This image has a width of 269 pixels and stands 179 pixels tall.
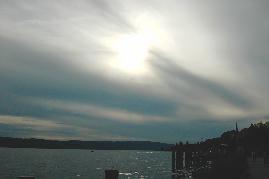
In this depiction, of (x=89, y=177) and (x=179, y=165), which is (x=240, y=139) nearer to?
(x=179, y=165)

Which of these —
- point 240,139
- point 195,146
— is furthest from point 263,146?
point 195,146

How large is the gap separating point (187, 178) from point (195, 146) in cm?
2447

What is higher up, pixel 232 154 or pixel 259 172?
pixel 232 154

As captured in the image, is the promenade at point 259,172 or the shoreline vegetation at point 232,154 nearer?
the shoreline vegetation at point 232,154

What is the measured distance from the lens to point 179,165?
7288 centimetres

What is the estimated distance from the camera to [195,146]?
3374 inches

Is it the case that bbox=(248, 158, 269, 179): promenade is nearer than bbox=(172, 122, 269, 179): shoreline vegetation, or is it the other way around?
bbox=(172, 122, 269, 179): shoreline vegetation

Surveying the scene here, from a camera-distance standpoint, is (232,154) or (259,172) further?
(232,154)

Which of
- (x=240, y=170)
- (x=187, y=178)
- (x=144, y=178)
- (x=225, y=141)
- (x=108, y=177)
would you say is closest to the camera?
(x=108, y=177)

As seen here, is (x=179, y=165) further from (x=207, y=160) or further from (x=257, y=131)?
(x=257, y=131)

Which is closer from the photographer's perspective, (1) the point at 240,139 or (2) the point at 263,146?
(2) the point at 263,146

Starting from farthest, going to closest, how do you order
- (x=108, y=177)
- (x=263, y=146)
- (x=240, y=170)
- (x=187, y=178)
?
(x=187, y=178), (x=263, y=146), (x=240, y=170), (x=108, y=177)

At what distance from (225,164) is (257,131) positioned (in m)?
31.0

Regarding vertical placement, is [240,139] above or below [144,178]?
above
